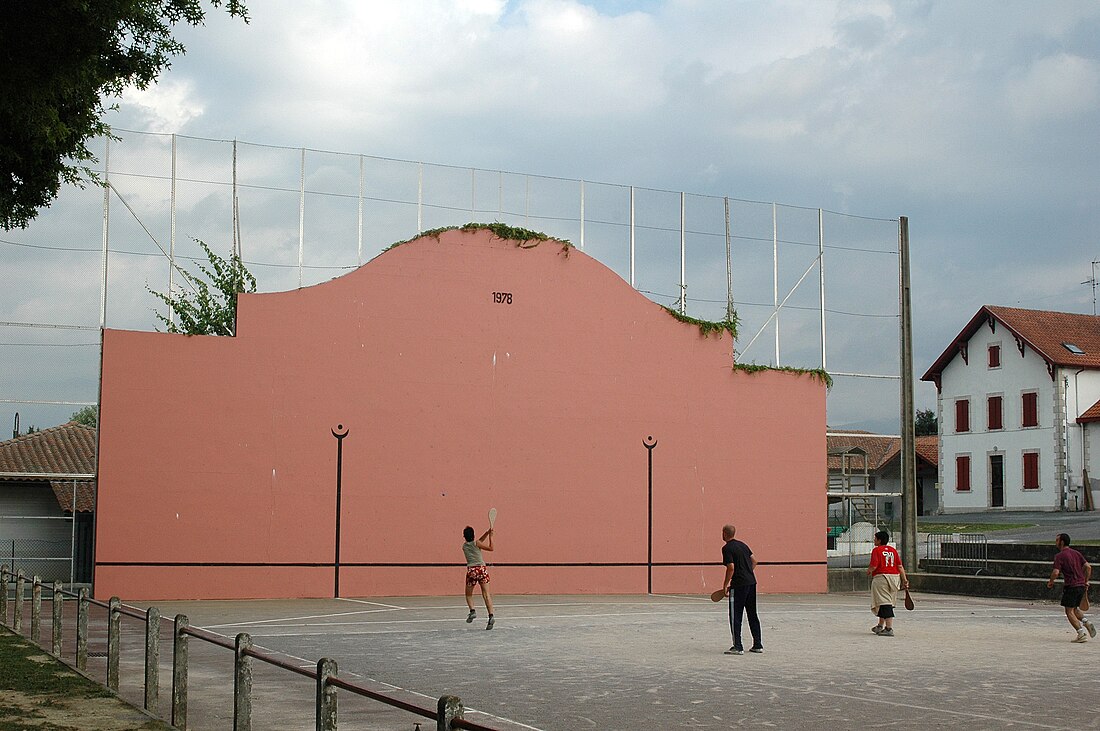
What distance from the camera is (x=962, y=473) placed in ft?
200

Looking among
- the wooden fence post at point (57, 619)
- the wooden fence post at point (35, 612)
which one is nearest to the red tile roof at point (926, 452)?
the wooden fence post at point (35, 612)

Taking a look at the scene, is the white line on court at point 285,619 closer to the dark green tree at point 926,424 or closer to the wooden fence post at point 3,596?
the wooden fence post at point 3,596

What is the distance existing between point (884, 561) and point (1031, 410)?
40.4 m

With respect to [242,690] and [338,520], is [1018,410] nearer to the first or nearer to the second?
[338,520]

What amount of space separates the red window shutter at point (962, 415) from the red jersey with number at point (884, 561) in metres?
43.4

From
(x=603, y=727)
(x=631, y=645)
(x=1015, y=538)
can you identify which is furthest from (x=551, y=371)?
(x=1015, y=538)

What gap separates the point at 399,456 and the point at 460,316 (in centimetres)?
350

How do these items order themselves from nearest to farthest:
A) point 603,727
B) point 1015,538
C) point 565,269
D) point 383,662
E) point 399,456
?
point 603,727 < point 383,662 < point 399,456 < point 565,269 < point 1015,538

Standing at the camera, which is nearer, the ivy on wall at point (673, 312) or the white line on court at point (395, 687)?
the white line on court at point (395, 687)

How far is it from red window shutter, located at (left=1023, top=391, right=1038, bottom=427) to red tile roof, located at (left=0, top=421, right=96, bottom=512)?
40.4 m

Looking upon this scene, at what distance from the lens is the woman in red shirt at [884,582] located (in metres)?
19.1

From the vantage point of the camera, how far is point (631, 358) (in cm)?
2945

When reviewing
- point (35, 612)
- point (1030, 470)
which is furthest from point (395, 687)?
point (1030, 470)

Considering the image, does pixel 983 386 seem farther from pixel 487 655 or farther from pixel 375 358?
pixel 487 655
